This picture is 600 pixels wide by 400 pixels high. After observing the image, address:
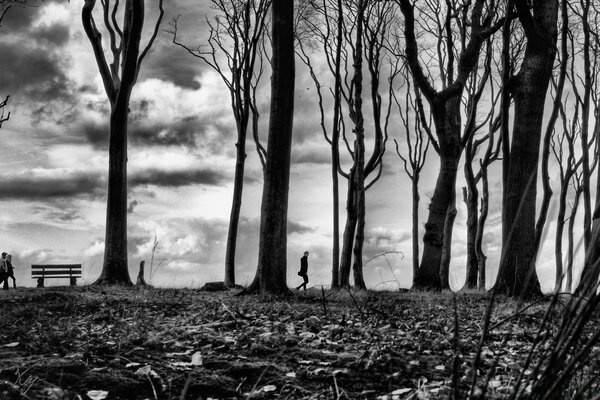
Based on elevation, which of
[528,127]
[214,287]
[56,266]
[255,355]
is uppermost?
[528,127]

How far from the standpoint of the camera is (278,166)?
1022 cm

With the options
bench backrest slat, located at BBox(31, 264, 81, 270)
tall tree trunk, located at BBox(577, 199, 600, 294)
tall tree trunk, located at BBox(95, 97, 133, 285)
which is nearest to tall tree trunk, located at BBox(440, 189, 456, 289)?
tall tree trunk, located at BBox(95, 97, 133, 285)

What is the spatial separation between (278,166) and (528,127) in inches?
179

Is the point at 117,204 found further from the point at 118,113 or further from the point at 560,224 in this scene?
the point at 560,224

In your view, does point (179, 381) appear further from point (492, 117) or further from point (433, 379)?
point (492, 117)

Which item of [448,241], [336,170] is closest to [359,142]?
[336,170]

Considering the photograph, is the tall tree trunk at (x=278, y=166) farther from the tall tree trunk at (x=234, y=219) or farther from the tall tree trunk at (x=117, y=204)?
the tall tree trunk at (x=234, y=219)

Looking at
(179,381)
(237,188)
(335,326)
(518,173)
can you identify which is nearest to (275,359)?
(179,381)

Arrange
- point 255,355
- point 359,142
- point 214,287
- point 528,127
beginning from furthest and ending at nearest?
point 359,142, point 214,287, point 528,127, point 255,355

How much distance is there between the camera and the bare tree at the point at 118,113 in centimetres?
1393

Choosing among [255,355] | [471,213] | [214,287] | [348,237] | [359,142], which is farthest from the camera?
[471,213]

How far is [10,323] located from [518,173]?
8.31m

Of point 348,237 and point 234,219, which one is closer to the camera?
point 348,237

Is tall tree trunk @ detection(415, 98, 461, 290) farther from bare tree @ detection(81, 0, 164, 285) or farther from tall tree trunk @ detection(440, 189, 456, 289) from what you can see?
bare tree @ detection(81, 0, 164, 285)
